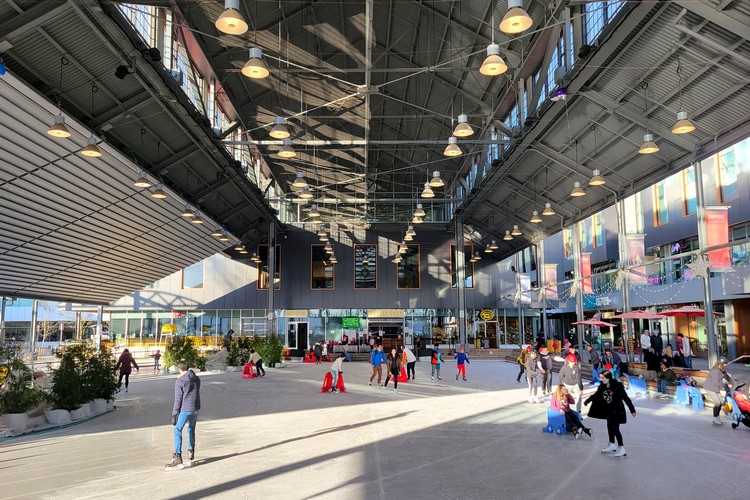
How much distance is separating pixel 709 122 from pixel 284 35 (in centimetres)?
1340

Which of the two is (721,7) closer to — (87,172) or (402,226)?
(87,172)

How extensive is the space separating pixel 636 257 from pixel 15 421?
784 inches

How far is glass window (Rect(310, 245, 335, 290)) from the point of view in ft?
135

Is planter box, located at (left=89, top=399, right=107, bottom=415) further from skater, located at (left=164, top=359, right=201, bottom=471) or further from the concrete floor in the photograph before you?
skater, located at (left=164, top=359, right=201, bottom=471)

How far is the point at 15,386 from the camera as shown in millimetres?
11211

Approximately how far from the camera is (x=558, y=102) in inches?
654

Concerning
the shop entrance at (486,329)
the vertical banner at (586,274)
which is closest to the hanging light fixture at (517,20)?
the vertical banner at (586,274)

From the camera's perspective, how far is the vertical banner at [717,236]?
15.2 metres

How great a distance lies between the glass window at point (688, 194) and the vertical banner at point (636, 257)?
12526 millimetres

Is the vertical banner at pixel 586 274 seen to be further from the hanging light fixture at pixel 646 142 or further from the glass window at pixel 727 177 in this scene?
the hanging light fixture at pixel 646 142

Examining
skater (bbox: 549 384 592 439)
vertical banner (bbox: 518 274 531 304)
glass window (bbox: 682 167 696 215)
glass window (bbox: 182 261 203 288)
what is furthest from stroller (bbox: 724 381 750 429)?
glass window (bbox: 182 261 203 288)

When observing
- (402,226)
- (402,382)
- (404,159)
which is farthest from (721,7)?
(402,226)

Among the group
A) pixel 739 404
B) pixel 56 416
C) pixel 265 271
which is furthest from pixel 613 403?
pixel 265 271

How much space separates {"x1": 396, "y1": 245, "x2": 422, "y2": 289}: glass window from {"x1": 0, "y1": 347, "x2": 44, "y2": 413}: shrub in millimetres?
31107
